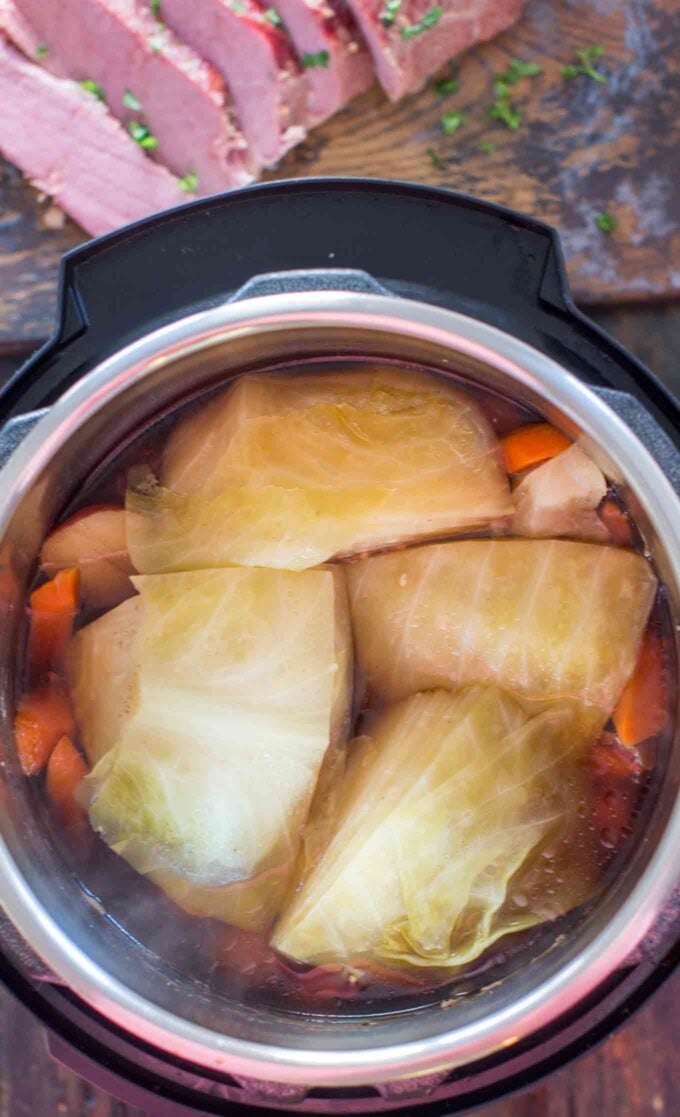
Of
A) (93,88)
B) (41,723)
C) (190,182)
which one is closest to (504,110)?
(190,182)

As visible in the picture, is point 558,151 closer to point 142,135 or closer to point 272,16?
point 272,16

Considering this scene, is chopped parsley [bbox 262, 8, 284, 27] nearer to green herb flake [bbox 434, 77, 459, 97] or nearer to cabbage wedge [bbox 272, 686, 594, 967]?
green herb flake [bbox 434, 77, 459, 97]

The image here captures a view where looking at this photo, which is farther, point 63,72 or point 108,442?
point 63,72

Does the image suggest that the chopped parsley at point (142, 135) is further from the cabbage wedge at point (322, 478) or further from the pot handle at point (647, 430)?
the pot handle at point (647, 430)

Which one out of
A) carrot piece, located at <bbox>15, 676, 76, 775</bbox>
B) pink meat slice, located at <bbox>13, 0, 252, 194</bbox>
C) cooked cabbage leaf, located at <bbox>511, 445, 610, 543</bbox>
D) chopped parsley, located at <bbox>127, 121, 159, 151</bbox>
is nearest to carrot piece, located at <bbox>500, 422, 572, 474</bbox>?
cooked cabbage leaf, located at <bbox>511, 445, 610, 543</bbox>

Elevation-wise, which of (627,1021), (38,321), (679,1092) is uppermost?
(38,321)

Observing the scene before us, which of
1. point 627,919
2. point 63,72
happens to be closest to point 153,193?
point 63,72

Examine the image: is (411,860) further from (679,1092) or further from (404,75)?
(404,75)
